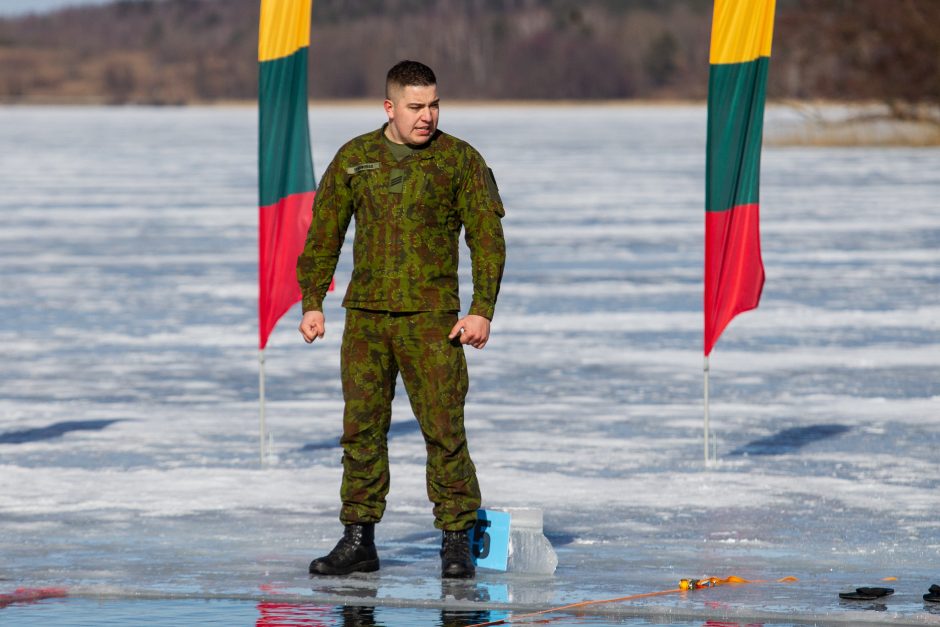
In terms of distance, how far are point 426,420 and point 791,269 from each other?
12.6 m

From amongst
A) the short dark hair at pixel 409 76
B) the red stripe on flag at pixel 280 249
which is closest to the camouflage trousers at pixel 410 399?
the short dark hair at pixel 409 76

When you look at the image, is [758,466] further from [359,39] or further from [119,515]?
[359,39]

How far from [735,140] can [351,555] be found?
3.09m

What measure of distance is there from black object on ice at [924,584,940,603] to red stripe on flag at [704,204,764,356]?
9.07ft

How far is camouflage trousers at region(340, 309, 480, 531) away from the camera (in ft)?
19.9

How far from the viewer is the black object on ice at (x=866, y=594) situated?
5836 mm

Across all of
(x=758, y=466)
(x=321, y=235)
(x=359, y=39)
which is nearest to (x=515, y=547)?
(x=321, y=235)

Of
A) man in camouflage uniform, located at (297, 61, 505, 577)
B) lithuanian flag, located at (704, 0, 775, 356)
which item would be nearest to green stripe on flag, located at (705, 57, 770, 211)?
lithuanian flag, located at (704, 0, 775, 356)

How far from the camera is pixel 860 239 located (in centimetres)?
2139

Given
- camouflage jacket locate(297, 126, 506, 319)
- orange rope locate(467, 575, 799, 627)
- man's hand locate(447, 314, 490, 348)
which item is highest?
camouflage jacket locate(297, 126, 506, 319)

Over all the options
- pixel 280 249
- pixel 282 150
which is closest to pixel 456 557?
pixel 280 249

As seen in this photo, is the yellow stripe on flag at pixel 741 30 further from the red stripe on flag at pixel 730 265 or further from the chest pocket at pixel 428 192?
the chest pocket at pixel 428 192

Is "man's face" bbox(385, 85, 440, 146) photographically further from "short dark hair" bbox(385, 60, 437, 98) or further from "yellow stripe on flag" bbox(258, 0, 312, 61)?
"yellow stripe on flag" bbox(258, 0, 312, 61)

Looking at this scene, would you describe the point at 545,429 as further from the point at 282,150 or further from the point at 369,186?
the point at 369,186
